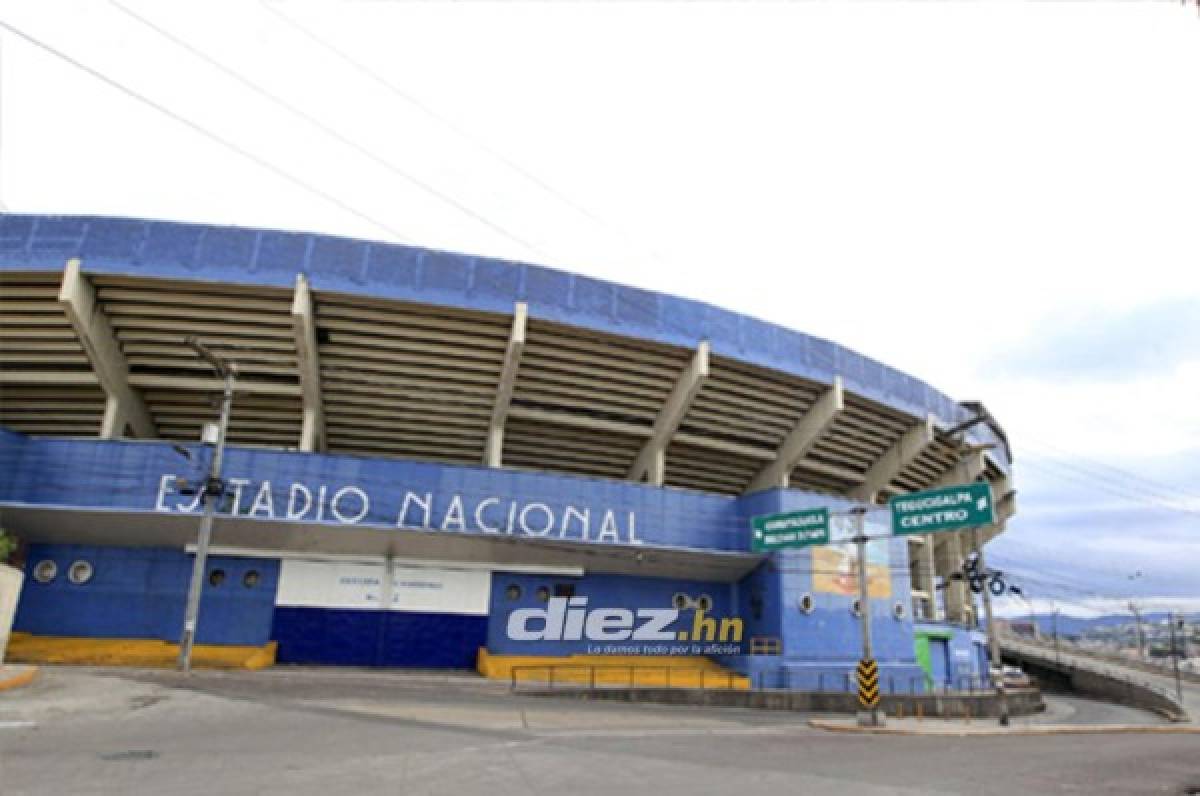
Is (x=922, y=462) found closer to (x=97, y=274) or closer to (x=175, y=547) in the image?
(x=175, y=547)

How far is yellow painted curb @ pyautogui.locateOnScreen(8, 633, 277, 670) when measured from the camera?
76.2 ft

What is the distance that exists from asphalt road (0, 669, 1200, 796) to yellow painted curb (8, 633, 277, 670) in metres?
4.49

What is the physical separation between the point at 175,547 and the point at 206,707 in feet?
43.3

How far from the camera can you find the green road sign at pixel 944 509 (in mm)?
19562

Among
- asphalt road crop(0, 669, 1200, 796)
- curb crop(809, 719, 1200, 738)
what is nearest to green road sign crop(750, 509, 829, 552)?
curb crop(809, 719, 1200, 738)

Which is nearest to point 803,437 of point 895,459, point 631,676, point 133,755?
point 895,459

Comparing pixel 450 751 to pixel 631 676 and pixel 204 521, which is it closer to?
pixel 204 521

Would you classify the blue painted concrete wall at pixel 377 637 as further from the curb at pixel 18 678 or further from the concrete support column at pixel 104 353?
the curb at pixel 18 678

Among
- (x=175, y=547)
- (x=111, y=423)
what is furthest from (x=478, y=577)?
(x=111, y=423)

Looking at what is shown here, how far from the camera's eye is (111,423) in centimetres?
2614

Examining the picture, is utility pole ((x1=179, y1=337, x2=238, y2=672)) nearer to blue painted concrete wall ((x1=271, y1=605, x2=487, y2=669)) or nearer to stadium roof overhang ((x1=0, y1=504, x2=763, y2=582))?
stadium roof overhang ((x1=0, y1=504, x2=763, y2=582))

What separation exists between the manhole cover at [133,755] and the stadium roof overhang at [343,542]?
48.9 feet

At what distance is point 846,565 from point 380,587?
1766 centimetres

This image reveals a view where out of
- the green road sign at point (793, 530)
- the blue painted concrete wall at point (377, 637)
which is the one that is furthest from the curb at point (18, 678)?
the green road sign at point (793, 530)
